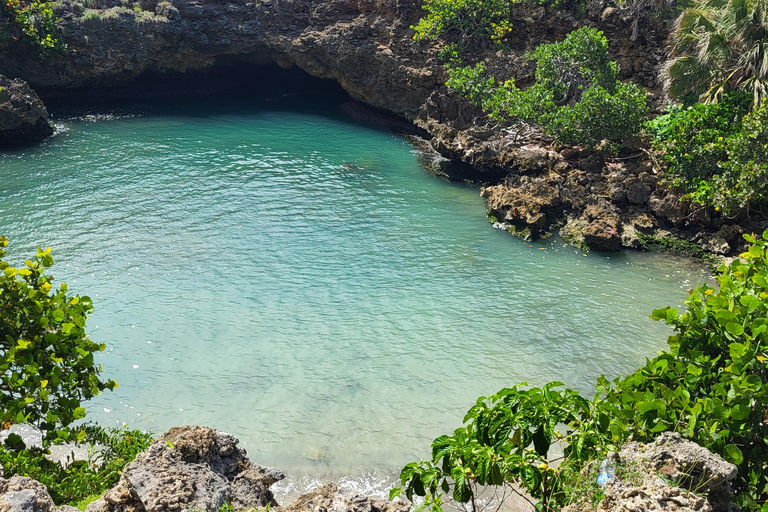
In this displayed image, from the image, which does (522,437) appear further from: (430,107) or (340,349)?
(430,107)

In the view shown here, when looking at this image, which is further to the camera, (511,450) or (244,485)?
(244,485)

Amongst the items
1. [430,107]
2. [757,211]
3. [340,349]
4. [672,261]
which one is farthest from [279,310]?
[430,107]

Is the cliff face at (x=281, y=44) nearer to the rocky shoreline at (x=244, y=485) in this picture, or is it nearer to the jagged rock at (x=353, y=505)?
the rocky shoreline at (x=244, y=485)

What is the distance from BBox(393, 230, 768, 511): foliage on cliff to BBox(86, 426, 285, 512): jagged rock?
2.46m

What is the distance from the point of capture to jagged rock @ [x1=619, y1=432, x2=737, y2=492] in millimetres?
5090

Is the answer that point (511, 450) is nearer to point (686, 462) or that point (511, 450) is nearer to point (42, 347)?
point (686, 462)

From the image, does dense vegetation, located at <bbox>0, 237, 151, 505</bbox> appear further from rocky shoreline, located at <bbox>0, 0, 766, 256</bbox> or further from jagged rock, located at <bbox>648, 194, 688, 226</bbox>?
jagged rock, located at <bbox>648, 194, 688, 226</bbox>

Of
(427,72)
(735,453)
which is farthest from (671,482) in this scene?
(427,72)

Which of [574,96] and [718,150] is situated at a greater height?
[574,96]

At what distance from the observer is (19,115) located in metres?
27.1

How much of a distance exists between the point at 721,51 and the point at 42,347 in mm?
21483

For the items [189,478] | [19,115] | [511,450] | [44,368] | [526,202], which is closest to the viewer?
[511,450]

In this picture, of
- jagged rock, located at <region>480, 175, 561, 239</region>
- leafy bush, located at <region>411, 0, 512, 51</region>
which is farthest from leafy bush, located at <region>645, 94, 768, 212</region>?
leafy bush, located at <region>411, 0, 512, 51</region>

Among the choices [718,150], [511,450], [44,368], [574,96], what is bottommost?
[44,368]
